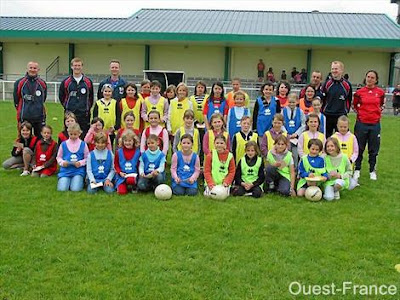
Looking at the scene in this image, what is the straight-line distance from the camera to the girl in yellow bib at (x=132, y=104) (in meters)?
7.89

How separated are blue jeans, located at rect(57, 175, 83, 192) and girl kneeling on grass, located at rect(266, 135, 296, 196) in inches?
112

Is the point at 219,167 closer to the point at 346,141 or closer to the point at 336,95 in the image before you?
the point at 346,141

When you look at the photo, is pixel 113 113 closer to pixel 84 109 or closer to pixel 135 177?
pixel 84 109

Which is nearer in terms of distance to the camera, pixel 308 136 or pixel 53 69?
pixel 308 136

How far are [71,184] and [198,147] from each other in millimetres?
2117

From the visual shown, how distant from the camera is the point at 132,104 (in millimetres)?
7953

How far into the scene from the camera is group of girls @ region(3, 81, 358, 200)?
6.70m

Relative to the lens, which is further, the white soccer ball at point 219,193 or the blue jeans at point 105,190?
the blue jeans at point 105,190

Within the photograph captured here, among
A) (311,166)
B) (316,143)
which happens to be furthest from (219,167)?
(316,143)

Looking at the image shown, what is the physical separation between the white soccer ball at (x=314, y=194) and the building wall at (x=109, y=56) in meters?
24.4

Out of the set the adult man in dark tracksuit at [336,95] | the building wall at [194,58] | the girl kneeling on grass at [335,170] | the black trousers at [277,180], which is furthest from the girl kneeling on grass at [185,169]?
the building wall at [194,58]

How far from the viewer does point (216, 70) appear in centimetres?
2928

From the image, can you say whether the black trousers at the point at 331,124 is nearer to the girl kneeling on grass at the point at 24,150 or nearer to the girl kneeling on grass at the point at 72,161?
the girl kneeling on grass at the point at 72,161

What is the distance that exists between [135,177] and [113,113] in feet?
5.25
